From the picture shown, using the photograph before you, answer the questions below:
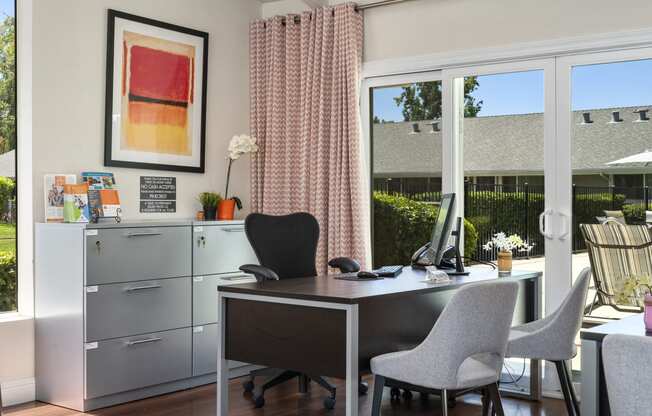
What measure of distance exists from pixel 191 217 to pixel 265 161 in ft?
2.44

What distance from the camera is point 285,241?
4.93 meters

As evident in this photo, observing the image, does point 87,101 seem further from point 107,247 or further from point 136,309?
point 136,309

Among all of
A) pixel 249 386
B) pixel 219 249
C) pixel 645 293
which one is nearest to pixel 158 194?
pixel 219 249

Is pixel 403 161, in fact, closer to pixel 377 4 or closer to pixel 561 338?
pixel 377 4

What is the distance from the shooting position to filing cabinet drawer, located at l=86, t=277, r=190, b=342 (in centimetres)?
463

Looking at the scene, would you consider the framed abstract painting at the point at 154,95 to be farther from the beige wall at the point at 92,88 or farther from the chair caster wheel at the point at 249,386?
the chair caster wheel at the point at 249,386

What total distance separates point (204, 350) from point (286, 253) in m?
0.96

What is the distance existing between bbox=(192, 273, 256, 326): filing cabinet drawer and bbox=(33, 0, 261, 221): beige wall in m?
0.63

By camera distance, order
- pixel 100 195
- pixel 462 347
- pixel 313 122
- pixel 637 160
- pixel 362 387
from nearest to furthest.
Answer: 1. pixel 462 347
2. pixel 637 160
3. pixel 100 195
4. pixel 362 387
5. pixel 313 122

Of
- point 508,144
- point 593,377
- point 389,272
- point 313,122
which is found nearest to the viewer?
point 593,377

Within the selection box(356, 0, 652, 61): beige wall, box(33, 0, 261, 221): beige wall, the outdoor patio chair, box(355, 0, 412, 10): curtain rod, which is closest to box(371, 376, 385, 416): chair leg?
the outdoor patio chair

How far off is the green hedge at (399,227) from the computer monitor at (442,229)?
1044 mm

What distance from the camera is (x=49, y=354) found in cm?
475

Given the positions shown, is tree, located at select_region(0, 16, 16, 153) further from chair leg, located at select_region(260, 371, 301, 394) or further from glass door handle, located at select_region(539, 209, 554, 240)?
glass door handle, located at select_region(539, 209, 554, 240)
